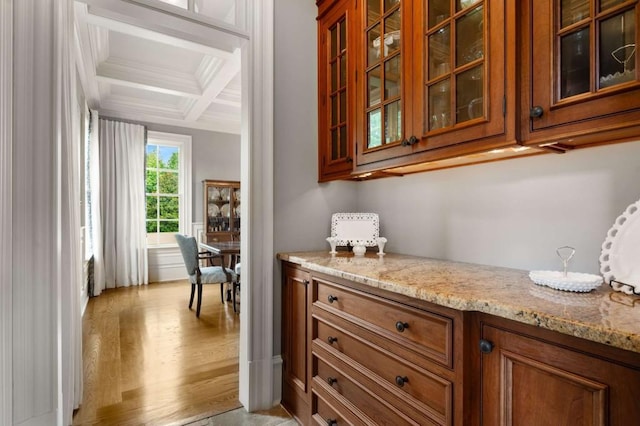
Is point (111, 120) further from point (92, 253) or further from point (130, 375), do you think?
point (130, 375)

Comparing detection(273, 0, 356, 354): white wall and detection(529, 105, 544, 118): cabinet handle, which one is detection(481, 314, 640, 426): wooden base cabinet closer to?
detection(529, 105, 544, 118): cabinet handle

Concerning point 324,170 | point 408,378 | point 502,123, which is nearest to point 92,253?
point 324,170

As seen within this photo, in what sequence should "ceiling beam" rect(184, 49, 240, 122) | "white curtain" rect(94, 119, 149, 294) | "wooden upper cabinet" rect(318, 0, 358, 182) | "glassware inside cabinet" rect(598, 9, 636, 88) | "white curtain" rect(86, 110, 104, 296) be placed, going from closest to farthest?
1. "glassware inside cabinet" rect(598, 9, 636, 88)
2. "wooden upper cabinet" rect(318, 0, 358, 182)
3. "ceiling beam" rect(184, 49, 240, 122)
4. "white curtain" rect(86, 110, 104, 296)
5. "white curtain" rect(94, 119, 149, 294)

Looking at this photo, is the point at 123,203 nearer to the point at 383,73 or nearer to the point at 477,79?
the point at 383,73

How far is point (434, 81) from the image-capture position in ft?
4.53

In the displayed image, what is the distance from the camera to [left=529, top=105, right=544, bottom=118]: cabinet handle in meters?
1.04

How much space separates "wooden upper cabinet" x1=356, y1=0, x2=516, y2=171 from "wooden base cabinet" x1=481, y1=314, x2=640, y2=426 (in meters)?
0.69

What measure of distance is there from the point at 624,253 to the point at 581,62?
637mm

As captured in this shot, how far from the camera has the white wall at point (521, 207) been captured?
116 cm

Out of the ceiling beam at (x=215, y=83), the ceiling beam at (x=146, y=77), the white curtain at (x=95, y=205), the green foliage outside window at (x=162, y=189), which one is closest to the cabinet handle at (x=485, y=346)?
the ceiling beam at (x=215, y=83)

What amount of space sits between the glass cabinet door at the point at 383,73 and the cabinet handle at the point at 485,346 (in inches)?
39.4

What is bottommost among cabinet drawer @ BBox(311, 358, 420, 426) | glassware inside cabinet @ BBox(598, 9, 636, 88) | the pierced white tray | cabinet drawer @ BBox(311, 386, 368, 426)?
cabinet drawer @ BBox(311, 386, 368, 426)

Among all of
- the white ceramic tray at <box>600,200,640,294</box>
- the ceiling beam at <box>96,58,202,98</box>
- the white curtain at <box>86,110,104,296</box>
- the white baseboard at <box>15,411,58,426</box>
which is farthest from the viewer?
the white curtain at <box>86,110,104,296</box>

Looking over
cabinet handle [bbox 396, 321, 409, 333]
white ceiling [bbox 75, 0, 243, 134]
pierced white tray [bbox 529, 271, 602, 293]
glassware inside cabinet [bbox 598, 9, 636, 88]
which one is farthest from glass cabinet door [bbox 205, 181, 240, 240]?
glassware inside cabinet [bbox 598, 9, 636, 88]
